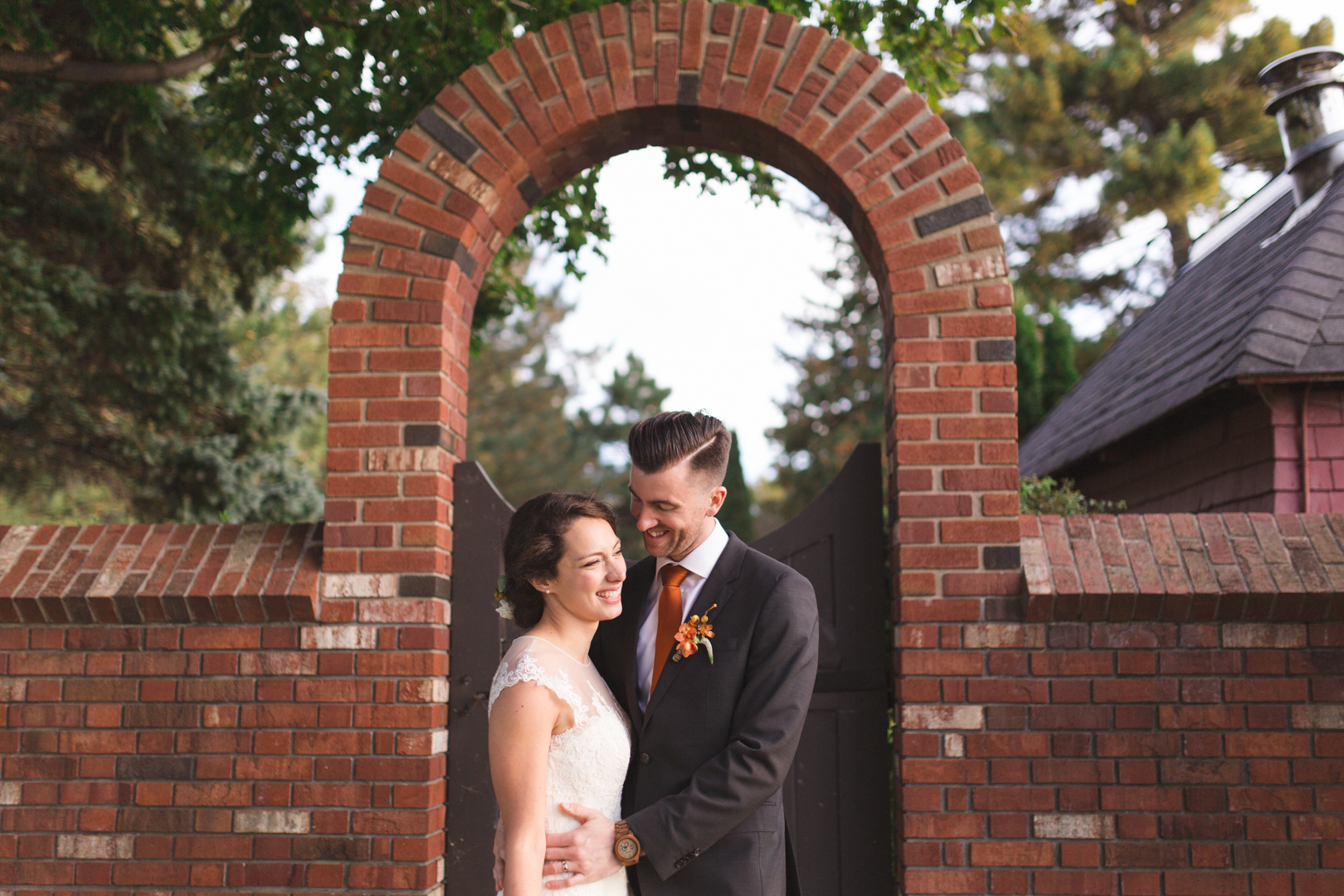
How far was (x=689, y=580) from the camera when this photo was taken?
2.67 meters

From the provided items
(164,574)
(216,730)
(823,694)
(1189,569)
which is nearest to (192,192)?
(164,574)

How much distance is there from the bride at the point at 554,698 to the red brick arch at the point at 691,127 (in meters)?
1.09

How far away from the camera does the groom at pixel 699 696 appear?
232 cm

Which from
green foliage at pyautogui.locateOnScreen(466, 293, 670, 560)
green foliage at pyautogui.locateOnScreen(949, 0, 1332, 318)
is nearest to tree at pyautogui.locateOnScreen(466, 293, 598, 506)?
green foliage at pyautogui.locateOnScreen(466, 293, 670, 560)

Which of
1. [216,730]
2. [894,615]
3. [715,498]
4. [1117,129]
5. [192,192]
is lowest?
[216,730]

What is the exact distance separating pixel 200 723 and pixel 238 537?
2.27 feet

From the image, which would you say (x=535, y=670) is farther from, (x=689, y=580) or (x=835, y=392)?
(x=835, y=392)

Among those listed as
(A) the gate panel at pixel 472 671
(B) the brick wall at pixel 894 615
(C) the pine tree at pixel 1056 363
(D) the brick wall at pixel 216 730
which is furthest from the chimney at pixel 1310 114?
(D) the brick wall at pixel 216 730

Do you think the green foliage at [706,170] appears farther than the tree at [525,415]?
No

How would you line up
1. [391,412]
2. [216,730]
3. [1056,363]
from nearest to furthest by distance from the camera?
[216,730], [391,412], [1056,363]

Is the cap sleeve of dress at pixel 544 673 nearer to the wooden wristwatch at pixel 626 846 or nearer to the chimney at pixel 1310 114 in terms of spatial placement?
the wooden wristwatch at pixel 626 846

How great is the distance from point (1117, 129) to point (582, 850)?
785 inches

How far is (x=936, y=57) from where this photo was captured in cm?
579

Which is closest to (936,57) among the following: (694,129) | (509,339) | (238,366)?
(694,129)
